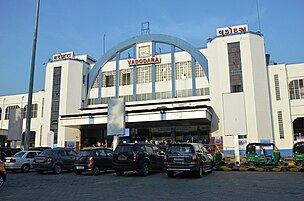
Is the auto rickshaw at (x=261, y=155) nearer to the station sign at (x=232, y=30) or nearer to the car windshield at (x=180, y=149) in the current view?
the car windshield at (x=180, y=149)

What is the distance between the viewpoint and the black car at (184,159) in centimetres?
1405

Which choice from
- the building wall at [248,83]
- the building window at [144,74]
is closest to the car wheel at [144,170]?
the building wall at [248,83]

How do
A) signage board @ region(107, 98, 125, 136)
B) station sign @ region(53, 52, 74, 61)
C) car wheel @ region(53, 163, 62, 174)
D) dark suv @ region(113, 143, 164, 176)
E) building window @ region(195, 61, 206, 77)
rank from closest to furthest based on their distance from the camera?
dark suv @ region(113, 143, 164, 176), car wheel @ region(53, 163, 62, 174), signage board @ region(107, 98, 125, 136), building window @ region(195, 61, 206, 77), station sign @ region(53, 52, 74, 61)

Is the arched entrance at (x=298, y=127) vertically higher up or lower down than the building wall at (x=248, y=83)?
lower down

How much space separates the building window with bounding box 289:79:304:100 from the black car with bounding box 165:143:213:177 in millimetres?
26615

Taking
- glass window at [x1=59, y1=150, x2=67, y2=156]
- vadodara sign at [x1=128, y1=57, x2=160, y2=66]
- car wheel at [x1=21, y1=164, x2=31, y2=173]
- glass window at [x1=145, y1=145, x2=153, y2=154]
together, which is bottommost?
car wheel at [x1=21, y1=164, x2=31, y2=173]

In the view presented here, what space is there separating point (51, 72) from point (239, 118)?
1369 inches

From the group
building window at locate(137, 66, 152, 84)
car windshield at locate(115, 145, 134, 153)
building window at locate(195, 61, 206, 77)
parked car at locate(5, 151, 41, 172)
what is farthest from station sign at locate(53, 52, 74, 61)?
car windshield at locate(115, 145, 134, 153)

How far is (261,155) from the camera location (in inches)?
805

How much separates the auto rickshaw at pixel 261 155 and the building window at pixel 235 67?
16359 millimetres

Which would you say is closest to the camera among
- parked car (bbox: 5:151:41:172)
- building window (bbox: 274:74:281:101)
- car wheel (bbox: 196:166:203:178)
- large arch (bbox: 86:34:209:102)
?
car wheel (bbox: 196:166:203:178)

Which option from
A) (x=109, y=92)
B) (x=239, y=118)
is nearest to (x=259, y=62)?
(x=239, y=118)

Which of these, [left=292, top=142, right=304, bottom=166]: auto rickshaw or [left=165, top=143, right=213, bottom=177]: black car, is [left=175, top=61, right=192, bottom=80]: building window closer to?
[left=292, top=142, right=304, bottom=166]: auto rickshaw

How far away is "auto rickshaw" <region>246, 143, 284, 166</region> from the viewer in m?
20.4
